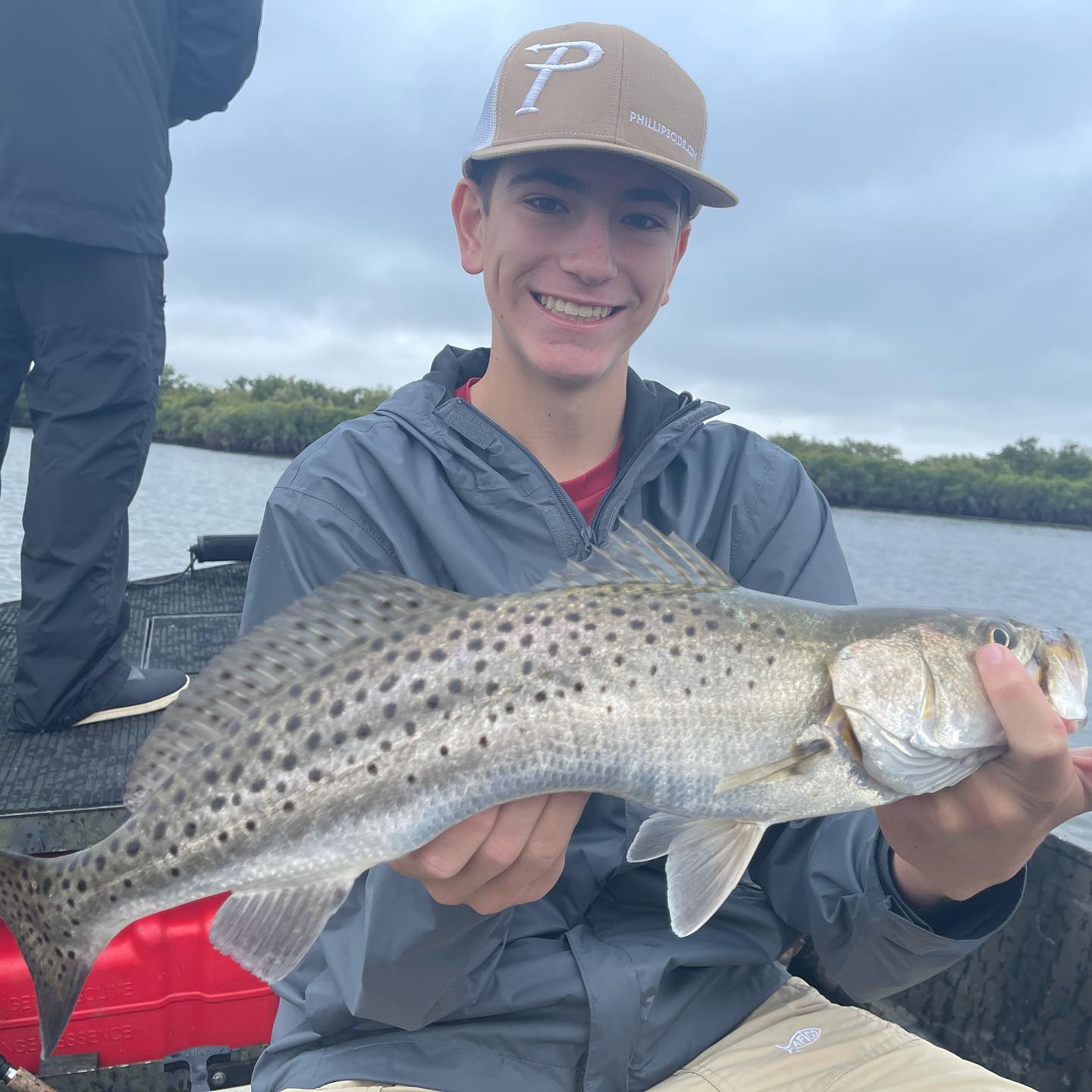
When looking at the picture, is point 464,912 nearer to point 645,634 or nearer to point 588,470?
point 645,634

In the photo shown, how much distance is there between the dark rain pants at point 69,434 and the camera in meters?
4.45

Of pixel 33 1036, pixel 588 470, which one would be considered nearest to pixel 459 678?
pixel 588 470

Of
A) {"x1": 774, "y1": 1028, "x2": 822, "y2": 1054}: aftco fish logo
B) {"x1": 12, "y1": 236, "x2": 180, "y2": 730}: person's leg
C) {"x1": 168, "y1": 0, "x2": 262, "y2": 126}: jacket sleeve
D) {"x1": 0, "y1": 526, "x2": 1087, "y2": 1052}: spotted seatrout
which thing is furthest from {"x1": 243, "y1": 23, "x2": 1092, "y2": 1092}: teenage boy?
{"x1": 168, "y1": 0, "x2": 262, "y2": 126}: jacket sleeve

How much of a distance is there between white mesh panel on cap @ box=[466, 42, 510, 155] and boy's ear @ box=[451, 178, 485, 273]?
183 millimetres

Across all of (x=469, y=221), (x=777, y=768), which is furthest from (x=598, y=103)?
(x=777, y=768)

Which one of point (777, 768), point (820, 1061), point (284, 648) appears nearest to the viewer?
point (777, 768)

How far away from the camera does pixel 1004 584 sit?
1103 inches

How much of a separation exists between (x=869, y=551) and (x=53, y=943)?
1364 inches

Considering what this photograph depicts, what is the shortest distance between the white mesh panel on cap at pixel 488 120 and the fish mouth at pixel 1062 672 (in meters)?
2.24

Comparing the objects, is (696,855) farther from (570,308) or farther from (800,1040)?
(570,308)

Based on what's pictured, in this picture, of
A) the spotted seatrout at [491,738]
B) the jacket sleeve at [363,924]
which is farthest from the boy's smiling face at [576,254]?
the spotted seatrout at [491,738]

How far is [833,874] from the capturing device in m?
2.74

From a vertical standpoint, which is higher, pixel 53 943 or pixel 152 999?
pixel 53 943

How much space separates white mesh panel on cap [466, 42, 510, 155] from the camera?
3176 millimetres
